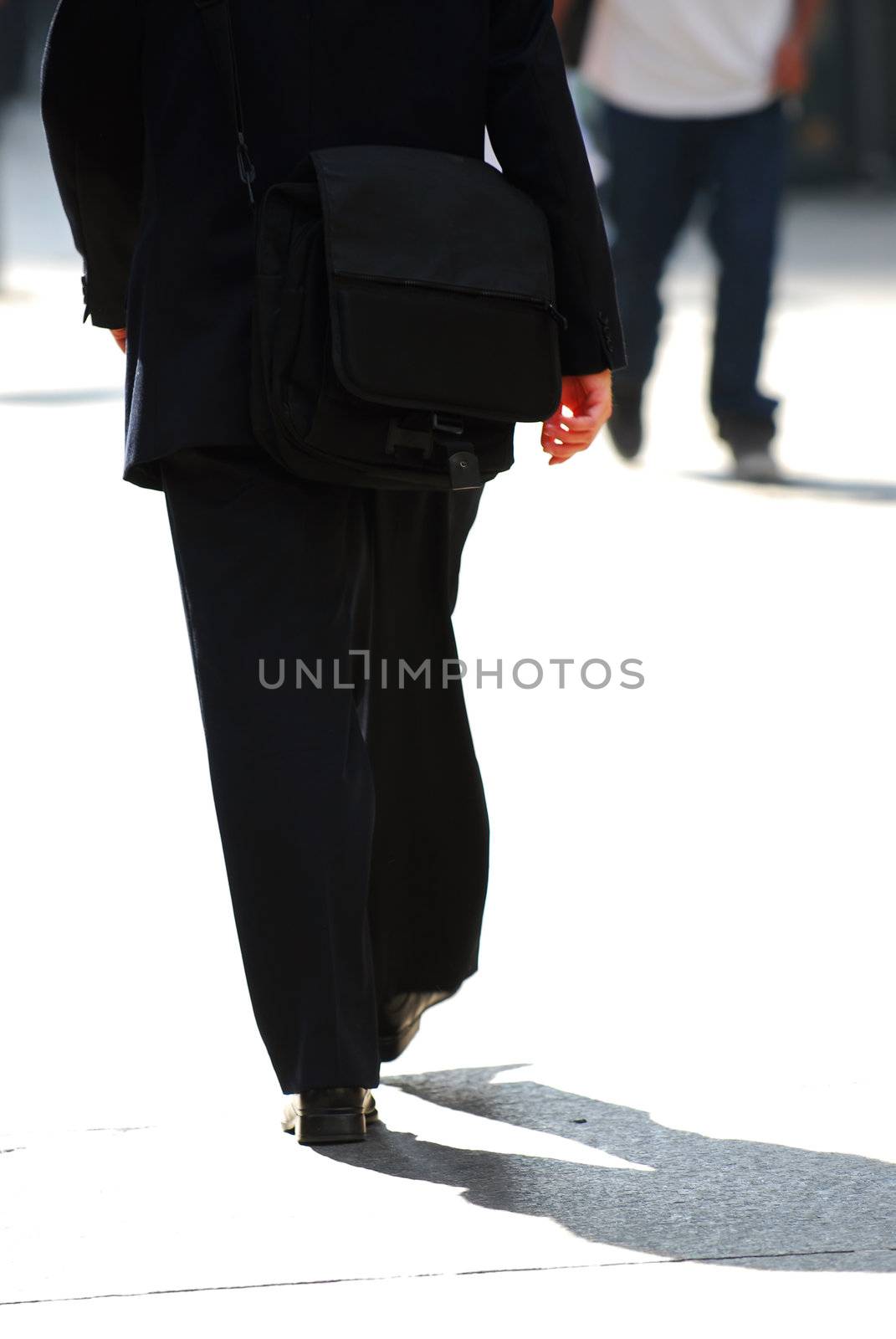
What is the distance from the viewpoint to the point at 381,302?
8.50 ft

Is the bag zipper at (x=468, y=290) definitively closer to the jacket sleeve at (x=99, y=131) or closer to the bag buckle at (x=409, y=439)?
the bag buckle at (x=409, y=439)

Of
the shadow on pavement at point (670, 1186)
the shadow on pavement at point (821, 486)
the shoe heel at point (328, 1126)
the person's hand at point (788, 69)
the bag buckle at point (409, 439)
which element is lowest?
the shadow on pavement at point (670, 1186)

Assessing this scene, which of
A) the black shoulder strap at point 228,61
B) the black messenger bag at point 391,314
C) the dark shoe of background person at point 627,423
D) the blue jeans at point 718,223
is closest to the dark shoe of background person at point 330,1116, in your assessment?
the black messenger bag at point 391,314

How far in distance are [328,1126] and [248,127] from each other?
1158mm

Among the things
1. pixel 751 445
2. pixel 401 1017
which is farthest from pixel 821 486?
pixel 401 1017

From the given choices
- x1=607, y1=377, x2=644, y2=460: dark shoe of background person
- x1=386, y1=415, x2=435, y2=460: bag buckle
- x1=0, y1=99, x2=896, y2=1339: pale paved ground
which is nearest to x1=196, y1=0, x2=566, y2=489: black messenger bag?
x1=386, y1=415, x2=435, y2=460: bag buckle

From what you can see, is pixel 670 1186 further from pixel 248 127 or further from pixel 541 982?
pixel 248 127

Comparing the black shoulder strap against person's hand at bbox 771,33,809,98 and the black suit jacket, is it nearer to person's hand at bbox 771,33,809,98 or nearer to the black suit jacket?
the black suit jacket

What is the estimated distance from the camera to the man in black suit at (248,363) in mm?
2637

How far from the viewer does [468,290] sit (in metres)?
2.65

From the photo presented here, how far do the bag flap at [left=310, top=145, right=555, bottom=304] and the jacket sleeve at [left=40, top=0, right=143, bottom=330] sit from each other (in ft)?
0.95

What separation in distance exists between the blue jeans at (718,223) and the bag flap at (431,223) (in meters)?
4.15

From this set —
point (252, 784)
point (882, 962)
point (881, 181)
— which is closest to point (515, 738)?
point (882, 962)

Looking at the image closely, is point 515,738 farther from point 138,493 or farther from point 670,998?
point 138,493
